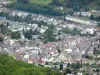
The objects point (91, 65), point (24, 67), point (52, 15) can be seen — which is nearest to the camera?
point (24, 67)

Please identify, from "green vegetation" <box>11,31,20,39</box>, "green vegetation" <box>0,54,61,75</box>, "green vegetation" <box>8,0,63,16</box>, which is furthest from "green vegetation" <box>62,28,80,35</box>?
"green vegetation" <box>0,54,61,75</box>

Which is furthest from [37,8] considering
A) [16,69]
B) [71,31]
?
[16,69]

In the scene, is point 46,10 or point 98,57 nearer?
point 98,57

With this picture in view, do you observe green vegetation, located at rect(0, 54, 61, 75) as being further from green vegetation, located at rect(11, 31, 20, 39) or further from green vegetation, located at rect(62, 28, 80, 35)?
green vegetation, located at rect(62, 28, 80, 35)

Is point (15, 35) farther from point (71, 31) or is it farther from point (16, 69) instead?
point (16, 69)

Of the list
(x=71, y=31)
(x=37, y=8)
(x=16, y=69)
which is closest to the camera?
(x=16, y=69)

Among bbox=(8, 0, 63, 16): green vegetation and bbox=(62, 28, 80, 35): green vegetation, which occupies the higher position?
bbox=(8, 0, 63, 16): green vegetation

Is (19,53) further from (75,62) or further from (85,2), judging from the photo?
(85,2)

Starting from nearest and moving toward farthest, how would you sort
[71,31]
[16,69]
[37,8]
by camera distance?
[16,69]
[71,31]
[37,8]

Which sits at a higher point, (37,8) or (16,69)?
(16,69)

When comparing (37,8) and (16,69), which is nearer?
(16,69)

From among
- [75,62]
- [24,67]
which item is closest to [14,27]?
[75,62]
